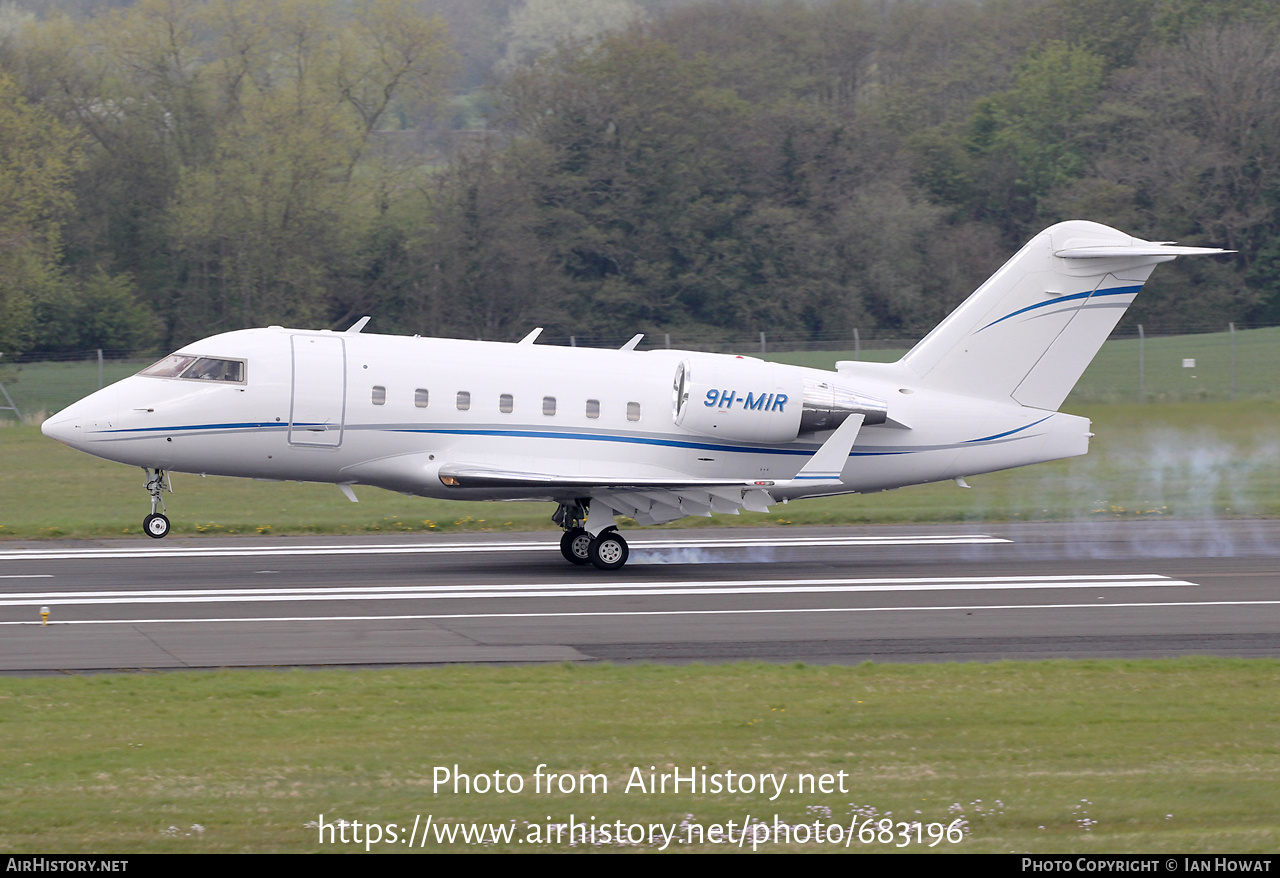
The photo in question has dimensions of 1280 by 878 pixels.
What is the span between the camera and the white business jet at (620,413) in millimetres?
21031

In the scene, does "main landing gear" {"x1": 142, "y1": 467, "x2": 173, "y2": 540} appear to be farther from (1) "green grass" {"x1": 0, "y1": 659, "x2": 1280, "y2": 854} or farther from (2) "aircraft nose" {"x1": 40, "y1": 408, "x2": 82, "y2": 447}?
(1) "green grass" {"x1": 0, "y1": 659, "x2": 1280, "y2": 854}

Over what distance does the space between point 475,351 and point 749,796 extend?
13.0 meters

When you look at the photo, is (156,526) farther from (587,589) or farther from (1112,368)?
(1112,368)

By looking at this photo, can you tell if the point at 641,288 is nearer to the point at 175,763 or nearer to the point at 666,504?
the point at 666,504

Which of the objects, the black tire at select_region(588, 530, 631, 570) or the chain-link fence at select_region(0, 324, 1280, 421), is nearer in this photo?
the black tire at select_region(588, 530, 631, 570)

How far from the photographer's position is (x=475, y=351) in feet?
71.9

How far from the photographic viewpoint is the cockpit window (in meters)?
21.1

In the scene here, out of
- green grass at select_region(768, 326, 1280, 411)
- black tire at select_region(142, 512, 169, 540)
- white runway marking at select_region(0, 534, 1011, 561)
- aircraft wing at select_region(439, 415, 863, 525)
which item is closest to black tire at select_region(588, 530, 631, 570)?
aircraft wing at select_region(439, 415, 863, 525)

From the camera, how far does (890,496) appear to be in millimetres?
33156

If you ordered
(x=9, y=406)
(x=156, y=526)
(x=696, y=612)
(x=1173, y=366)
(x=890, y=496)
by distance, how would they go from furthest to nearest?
(x=9, y=406)
(x=1173, y=366)
(x=890, y=496)
(x=156, y=526)
(x=696, y=612)

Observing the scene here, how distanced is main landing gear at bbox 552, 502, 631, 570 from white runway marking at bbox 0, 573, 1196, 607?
3.85 feet

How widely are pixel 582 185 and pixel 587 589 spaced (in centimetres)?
4225

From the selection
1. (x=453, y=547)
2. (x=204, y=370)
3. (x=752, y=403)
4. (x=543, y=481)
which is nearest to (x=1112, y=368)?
(x=752, y=403)

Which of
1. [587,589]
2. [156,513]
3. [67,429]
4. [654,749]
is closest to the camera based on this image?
[654,749]
